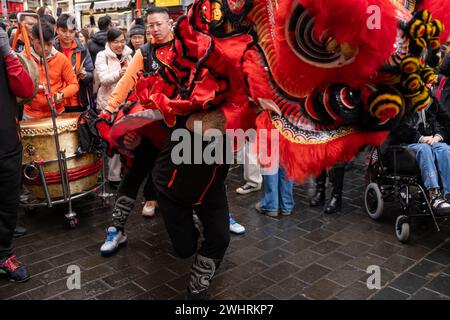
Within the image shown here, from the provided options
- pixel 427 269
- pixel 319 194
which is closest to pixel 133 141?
pixel 319 194

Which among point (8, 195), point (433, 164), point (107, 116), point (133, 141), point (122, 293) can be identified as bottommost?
point (122, 293)

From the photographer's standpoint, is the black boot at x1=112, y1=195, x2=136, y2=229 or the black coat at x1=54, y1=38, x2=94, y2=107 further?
the black coat at x1=54, y1=38, x2=94, y2=107

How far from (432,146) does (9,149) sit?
3.78m

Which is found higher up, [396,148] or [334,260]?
[396,148]

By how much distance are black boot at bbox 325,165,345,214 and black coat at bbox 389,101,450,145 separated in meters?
0.63

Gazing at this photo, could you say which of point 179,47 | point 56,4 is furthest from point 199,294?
point 56,4

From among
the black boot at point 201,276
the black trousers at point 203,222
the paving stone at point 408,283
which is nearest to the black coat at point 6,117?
the black trousers at point 203,222

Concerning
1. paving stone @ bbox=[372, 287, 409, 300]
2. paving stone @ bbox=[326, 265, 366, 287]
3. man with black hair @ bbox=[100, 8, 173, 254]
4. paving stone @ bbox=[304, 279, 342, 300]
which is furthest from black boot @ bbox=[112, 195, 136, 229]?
paving stone @ bbox=[372, 287, 409, 300]

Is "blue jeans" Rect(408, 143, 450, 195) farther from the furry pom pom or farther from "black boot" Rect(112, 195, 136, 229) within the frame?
"black boot" Rect(112, 195, 136, 229)

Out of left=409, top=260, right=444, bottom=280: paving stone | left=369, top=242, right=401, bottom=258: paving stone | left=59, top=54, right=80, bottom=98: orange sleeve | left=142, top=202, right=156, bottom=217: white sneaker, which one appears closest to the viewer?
left=409, top=260, right=444, bottom=280: paving stone

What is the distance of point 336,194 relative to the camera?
4922mm

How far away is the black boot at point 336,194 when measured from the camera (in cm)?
483

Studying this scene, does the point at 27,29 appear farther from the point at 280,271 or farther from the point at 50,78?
the point at 280,271

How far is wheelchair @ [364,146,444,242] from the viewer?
4.14 metres
